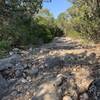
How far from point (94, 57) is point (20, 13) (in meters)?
3.37

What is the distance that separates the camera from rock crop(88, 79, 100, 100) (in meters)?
6.33

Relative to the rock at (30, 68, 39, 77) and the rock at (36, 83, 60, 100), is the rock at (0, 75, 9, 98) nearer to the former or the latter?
the rock at (30, 68, 39, 77)

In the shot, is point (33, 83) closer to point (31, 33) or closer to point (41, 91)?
point (41, 91)

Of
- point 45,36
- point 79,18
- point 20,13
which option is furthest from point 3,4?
point 45,36

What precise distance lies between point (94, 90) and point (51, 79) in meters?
1.11

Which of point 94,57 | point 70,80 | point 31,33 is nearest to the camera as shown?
point 70,80

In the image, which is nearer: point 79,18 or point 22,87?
point 22,87

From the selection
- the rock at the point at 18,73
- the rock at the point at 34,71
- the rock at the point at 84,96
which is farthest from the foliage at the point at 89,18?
the rock at the point at 84,96

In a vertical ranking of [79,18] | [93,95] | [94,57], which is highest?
[79,18]

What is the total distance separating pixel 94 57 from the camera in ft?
29.6

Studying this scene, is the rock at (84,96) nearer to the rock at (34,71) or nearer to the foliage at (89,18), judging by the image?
the rock at (34,71)

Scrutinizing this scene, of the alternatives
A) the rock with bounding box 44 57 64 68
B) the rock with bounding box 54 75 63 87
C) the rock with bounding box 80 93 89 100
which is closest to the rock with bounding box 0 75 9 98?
the rock with bounding box 54 75 63 87

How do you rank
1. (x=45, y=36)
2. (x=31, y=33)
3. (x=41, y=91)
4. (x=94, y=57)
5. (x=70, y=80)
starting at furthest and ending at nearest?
(x=45, y=36) < (x=31, y=33) < (x=94, y=57) < (x=70, y=80) < (x=41, y=91)

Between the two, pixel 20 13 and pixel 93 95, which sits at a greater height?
pixel 20 13
